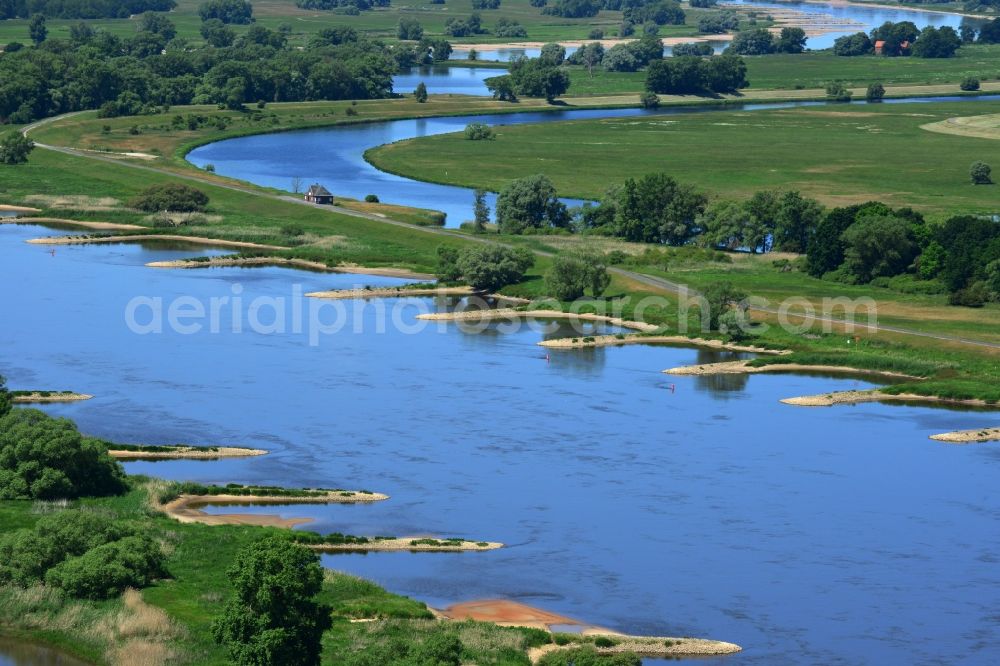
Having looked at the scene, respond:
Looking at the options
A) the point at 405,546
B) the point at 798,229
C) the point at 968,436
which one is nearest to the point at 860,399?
the point at 968,436

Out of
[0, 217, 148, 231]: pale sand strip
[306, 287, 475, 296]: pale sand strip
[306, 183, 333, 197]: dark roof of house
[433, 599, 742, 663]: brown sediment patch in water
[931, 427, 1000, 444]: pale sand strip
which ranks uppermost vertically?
[306, 183, 333, 197]: dark roof of house

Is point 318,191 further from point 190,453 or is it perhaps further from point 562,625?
A: point 562,625

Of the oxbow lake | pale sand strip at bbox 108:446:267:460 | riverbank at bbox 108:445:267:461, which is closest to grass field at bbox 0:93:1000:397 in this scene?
the oxbow lake

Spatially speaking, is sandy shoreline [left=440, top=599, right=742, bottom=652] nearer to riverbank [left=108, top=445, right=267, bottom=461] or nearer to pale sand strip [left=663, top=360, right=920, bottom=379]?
riverbank [left=108, top=445, right=267, bottom=461]

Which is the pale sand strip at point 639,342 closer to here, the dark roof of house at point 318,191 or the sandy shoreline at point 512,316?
the sandy shoreline at point 512,316

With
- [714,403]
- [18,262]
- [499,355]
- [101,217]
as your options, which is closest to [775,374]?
[714,403]

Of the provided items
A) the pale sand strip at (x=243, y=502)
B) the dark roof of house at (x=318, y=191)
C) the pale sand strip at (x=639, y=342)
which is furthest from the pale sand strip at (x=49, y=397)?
the dark roof of house at (x=318, y=191)
